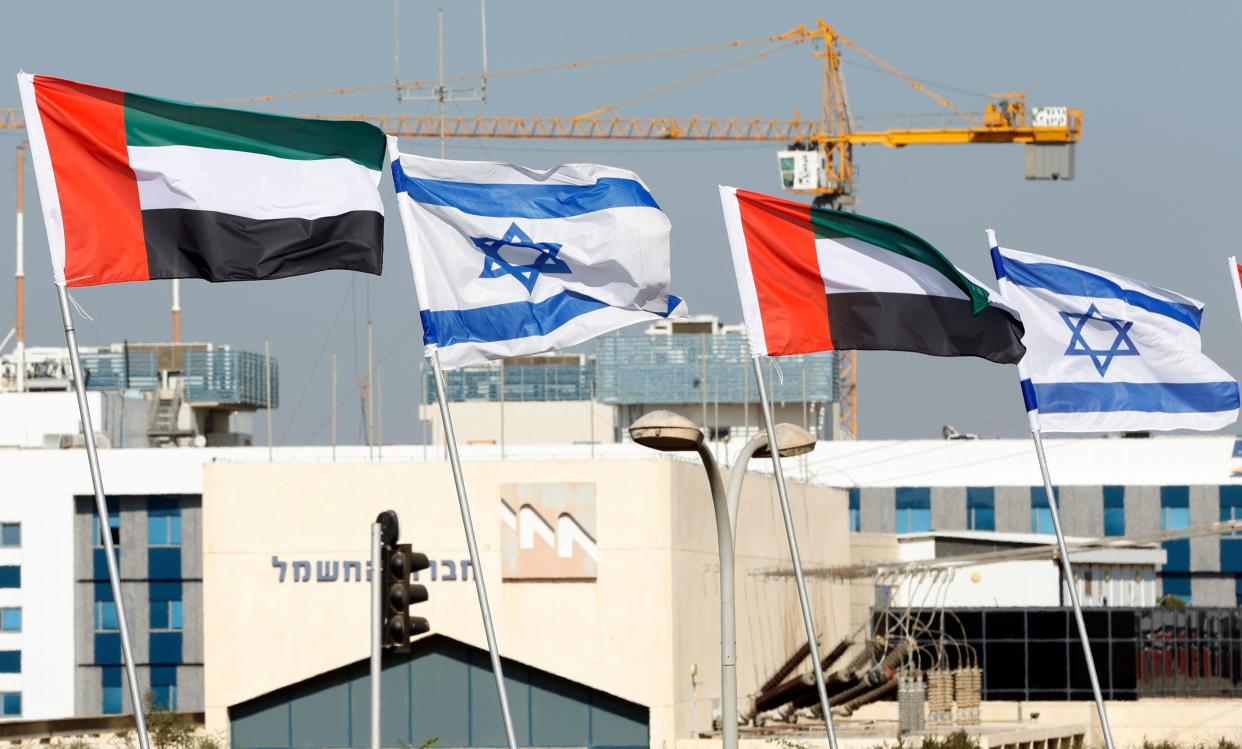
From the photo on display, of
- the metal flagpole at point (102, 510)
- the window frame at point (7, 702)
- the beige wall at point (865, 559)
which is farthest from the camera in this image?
the window frame at point (7, 702)

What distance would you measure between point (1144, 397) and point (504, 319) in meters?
8.63

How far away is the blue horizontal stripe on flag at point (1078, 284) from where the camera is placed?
27.2m

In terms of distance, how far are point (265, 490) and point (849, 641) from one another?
75.4ft

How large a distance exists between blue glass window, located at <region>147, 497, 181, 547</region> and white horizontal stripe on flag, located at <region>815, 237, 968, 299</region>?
80.5 meters

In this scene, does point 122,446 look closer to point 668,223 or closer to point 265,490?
point 265,490

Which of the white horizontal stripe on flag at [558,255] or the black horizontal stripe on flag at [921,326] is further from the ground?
the white horizontal stripe on flag at [558,255]

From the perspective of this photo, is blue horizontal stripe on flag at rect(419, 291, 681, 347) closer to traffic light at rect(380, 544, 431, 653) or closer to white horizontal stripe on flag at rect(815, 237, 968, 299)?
white horizontal stripe on flag at rect(815, 237, 968, 299)

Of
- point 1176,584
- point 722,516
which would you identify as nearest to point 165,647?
point 1176,584

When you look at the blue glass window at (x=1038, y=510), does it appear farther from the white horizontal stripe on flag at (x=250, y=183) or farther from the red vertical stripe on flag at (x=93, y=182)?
the red vertical stripe on flag at (x=93, y=182)

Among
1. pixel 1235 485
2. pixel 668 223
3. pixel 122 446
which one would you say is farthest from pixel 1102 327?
pixel 122 446

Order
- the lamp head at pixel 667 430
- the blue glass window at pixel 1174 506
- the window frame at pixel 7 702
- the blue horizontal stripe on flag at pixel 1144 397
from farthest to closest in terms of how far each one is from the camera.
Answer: the window frame at pixel 7 702
the blue glass window at pixel 1174 506
the blue horizontal stripe on flag at pixel 1144 397
the lamp head at pixel 667 430

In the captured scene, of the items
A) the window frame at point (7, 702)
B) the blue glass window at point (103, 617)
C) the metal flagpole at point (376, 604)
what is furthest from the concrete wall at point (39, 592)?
the metal flagpole at point (376, 604)

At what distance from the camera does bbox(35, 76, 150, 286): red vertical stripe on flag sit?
19.2 m

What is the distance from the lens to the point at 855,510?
105m
